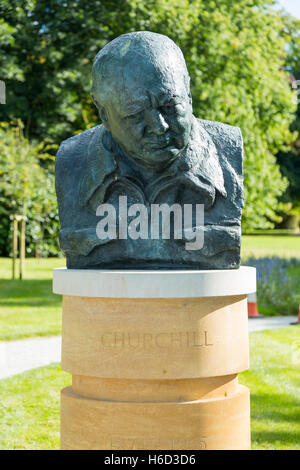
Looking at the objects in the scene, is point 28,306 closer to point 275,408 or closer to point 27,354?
point 27,354

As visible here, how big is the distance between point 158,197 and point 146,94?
725 mm

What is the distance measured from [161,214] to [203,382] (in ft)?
3.58

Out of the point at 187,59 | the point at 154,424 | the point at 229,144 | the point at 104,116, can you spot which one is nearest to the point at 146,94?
the point at 104,116

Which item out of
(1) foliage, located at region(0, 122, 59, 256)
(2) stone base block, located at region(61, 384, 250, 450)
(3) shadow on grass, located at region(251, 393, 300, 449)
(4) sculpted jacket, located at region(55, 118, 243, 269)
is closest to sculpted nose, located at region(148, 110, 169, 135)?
(4) sculpted jacket, located at region(55, 118, 243, 269)

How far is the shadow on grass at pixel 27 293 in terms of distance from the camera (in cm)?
1225

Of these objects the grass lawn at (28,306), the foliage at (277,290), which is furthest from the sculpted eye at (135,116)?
the foliage at (277,290)

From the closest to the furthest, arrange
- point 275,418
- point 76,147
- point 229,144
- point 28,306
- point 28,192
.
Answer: point 229,144 → point 76,147 → point 275,418 → point 28,306 → point 28,192

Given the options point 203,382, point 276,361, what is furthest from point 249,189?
point 203,382

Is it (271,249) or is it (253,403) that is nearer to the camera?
(253,403)

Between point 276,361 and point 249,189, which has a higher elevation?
point 249,189

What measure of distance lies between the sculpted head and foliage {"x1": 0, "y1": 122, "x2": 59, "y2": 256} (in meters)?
12.5

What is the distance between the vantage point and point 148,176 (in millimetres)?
4664

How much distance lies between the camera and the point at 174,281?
4156mm
